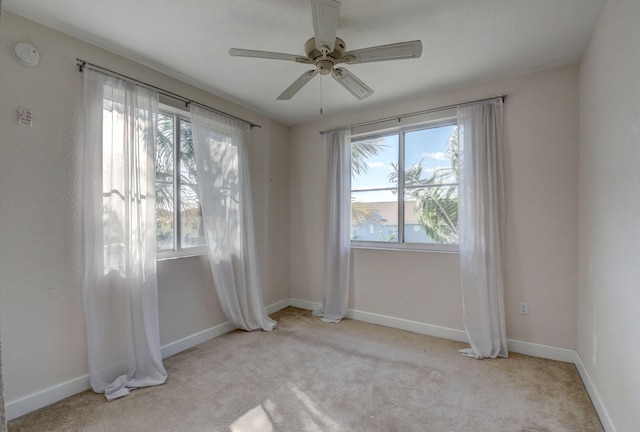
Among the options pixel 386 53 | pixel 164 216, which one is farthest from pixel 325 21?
pixel 164 216

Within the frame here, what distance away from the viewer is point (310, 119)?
13.8 ft

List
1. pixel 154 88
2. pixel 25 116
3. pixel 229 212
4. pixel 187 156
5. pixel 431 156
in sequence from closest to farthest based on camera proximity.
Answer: pixel 25 116 → pixel 154 88 → pixel 187 156 → pixel 229 212 → pixel 431 156

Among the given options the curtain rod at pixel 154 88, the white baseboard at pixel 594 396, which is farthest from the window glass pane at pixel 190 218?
the white baseboard at pixel 594 396

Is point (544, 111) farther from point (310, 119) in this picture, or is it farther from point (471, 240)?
point (310, 119)

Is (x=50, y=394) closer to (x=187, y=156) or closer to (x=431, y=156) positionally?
(x=187, y=156)

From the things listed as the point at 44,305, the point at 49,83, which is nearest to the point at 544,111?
the point at 49,83

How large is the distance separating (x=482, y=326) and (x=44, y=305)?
346cm

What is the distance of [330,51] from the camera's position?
2.05 m

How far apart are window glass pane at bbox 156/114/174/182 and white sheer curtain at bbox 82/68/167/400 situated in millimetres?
248

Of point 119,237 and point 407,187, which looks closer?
point 119,237

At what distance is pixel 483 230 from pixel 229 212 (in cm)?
249

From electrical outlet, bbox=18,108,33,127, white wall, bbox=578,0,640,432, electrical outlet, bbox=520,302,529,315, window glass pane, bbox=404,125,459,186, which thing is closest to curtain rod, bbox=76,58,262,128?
electrical outlet, bbox=18,108,33,127

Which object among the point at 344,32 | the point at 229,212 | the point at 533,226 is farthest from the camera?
the point at 229,212

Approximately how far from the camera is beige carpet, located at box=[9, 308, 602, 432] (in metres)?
2.05
